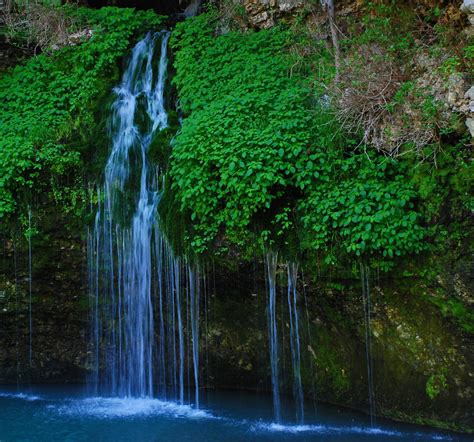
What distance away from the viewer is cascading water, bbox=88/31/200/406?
7.43 metres

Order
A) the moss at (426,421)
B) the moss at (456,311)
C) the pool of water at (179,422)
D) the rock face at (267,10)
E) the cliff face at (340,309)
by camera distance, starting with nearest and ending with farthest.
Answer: the moss at (456,311), the cliff face at (340,309), the moss at (426,421), the pool of water at (179,422), the rock face at (267,10)

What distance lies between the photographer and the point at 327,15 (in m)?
8.24

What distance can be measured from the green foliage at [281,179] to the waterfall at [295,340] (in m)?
0.45

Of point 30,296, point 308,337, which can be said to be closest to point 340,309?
point 308,337

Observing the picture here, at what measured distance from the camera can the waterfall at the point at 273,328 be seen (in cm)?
670

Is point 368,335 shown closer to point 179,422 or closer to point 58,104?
point 179,422

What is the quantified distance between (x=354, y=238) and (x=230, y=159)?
6.05 ft

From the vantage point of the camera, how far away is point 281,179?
244 inches

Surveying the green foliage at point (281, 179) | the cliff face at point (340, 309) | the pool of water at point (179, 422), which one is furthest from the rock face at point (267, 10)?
the pool of water at point (179, 422)

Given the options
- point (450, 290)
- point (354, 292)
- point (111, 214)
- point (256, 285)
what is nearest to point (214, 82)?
point (111, 214)

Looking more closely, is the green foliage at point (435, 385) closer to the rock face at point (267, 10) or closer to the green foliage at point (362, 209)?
the green foliage at point (362, 209)

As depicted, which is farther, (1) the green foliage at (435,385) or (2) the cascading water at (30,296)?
(2) the cascading water at (30,296)

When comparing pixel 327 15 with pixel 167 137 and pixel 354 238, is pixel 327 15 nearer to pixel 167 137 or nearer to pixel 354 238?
pixel 167 137

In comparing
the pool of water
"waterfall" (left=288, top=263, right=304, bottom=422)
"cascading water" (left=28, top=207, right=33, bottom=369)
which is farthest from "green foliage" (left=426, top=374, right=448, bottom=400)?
"cascading water" (left=28, top=207, right=33, bottom=369)
